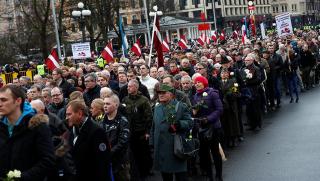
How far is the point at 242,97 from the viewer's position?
569 inches

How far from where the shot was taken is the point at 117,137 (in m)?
7.56

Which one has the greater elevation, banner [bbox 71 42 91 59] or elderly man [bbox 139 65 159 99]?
banner [bbox 71 42 91 59]

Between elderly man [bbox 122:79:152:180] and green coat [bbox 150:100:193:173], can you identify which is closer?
green coat [bbox 150:100:193:173]

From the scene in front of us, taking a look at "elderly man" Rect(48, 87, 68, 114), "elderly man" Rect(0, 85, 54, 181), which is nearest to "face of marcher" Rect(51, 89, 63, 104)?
"elderly man" Rect(48, 87, 68, 114)

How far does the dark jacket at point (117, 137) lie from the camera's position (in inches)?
293

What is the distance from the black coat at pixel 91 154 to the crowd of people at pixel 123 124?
0.01 metres

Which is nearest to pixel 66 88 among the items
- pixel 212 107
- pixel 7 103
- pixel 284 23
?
pixel 212 107

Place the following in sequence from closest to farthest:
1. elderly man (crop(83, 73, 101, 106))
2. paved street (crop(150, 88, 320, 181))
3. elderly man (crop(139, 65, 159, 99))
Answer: paved street (crop(150, 88, 320, 181))
elderly man (crop(83, 73, 101, 106))
elderly man (crop(139, 65, 159, 99))

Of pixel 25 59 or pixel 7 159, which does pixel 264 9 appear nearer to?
pixel 25 59

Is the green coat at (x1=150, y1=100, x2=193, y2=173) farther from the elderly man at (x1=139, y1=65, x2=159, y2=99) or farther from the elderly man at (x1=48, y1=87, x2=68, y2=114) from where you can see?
the elderly man at (x1=139, y1=65, x2=159, y2=99)

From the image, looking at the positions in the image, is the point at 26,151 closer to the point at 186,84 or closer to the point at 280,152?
the point at 186,84

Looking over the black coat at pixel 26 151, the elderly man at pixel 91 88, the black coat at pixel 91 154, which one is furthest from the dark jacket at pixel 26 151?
the elderly man at pixel 91 88

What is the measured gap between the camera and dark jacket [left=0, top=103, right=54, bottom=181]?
5.16 m

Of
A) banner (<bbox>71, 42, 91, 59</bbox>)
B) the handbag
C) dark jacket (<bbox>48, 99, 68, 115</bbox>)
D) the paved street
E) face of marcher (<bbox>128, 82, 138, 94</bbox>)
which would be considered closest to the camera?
the handbag
